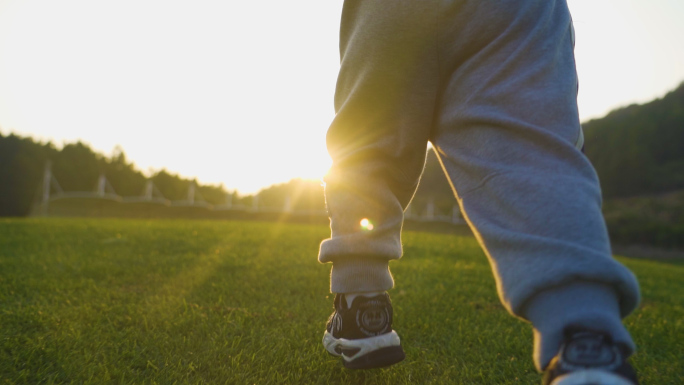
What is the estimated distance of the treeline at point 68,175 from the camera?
92.1 ft

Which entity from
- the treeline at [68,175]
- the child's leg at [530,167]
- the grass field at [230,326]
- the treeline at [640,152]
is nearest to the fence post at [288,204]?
the treeline at [68,175]

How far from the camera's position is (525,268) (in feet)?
2.28

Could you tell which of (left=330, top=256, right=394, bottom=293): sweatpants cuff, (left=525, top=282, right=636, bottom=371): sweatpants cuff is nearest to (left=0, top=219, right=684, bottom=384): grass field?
(left=330, top=256, right=394, bottom=293): sweatpants cuff

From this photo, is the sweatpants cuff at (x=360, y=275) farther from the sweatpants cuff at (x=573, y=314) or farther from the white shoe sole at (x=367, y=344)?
the sweatpants cuff at (x=573, y=314)

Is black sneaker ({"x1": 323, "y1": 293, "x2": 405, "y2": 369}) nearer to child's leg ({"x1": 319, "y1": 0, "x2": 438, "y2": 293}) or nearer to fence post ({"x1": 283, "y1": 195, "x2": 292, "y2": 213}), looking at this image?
child's leg ({"x1": 319, "y1": 0, "x2": 438, "y2": 293})

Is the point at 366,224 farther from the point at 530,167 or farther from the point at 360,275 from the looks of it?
the point at 530,167

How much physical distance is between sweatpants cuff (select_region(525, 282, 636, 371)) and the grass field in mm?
609

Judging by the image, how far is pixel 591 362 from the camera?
619 mm

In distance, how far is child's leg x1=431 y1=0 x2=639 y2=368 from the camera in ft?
2.13

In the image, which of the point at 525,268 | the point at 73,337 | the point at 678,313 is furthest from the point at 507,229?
the point at 678,313

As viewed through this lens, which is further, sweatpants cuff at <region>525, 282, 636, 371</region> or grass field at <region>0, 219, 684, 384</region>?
grass field at <region>0, 219, 684, 384</region>

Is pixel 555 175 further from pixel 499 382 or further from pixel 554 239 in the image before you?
pixel 499 382

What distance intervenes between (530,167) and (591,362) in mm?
315

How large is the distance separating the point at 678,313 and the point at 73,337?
311 cm
